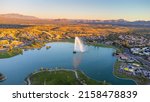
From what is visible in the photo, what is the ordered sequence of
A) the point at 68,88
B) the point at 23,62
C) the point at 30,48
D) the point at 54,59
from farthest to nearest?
1. the point at 30,48
2. the point at 54,59
3. the point at 23,62
4. the point at 68,88

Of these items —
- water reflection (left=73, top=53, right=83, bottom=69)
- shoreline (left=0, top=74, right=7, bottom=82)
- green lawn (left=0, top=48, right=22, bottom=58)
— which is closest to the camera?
shoreline (left=0, top=74, right=7, bottom=82)

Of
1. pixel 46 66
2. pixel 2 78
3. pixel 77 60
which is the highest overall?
pixel 2 78

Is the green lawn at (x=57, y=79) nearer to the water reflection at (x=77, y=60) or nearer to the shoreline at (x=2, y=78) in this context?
the shoreline at (x=2, y=78)

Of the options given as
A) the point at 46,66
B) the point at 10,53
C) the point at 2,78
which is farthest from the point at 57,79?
the point at 10,53

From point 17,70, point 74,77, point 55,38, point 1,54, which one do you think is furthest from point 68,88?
point 55,38

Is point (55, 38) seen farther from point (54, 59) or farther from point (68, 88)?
point (68, 88)

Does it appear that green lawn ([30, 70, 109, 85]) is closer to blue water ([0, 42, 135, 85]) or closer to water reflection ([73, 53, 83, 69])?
blue water ([0, 42, 135, 85])

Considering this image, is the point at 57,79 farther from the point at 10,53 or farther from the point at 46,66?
the point at 10,53

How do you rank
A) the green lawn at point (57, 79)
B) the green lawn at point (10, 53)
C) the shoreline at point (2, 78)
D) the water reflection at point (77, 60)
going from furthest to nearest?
the green lawn at point (10, 53)
the water reflection at point (77, 60)
the shoreline at point (2, 78)
the green lawn at point (57, 79)

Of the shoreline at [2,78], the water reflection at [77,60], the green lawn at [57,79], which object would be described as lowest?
the water reflection at [77,60]

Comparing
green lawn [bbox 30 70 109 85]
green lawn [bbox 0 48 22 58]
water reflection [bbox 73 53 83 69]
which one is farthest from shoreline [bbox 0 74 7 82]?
green lawn [bbox 0 48 22 58]

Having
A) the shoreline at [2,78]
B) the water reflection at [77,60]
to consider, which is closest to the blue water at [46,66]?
the water reflection at [77,60]
